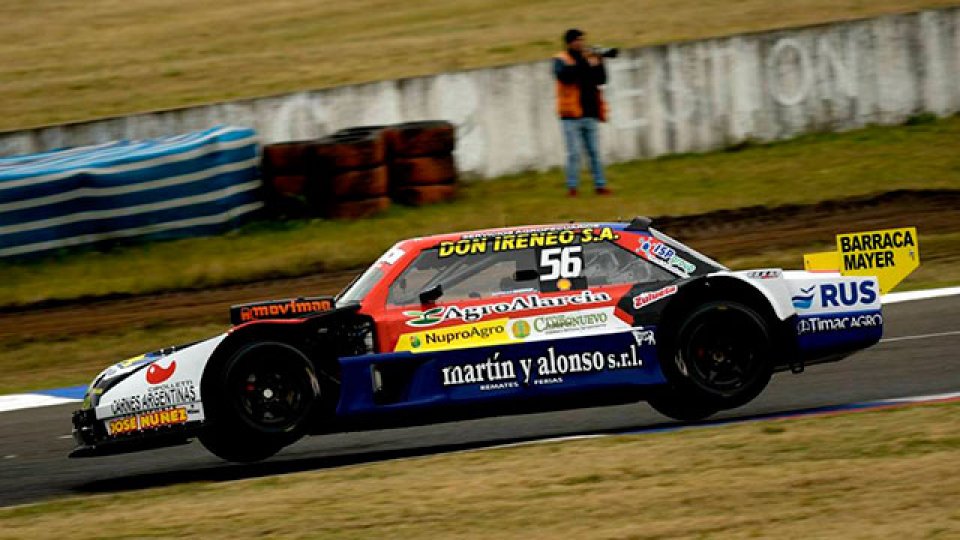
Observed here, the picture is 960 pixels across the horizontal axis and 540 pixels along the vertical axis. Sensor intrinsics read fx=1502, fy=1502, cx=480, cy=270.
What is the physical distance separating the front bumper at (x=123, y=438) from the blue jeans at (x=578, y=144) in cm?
921

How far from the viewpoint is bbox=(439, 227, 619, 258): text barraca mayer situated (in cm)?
904

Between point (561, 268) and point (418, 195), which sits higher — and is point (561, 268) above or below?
below

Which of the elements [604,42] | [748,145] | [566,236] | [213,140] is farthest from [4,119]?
[566,236]

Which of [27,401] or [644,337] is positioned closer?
[644,337]

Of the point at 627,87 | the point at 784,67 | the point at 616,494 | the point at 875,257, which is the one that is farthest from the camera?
the point at 784,67

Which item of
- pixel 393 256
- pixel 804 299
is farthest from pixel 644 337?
pixel 393 256

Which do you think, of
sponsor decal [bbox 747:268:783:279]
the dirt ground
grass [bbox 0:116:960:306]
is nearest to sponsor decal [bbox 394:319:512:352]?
sponsor decal [bbox 747:268:783:279]

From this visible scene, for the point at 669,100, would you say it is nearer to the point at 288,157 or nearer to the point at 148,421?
the point at 288,157

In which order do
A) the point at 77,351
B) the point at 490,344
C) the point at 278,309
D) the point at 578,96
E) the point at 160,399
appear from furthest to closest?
the point at 578,96
the point at 77,351
the point at 278,309
the point at 490,344
the point at 160,399

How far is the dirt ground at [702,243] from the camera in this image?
1505 centimetres

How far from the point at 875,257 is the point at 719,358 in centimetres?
132

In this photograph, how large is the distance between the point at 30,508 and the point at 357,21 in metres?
18.1

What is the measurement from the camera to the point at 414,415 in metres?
8.68

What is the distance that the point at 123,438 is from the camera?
8.62 m
